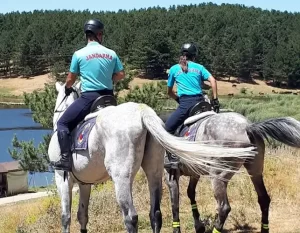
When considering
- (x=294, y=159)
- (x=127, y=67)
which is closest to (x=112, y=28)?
(x=127, y=67)

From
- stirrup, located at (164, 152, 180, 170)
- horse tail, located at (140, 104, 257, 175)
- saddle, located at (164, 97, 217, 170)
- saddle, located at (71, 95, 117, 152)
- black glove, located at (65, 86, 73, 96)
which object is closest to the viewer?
horse tail, located at (140, 104, 257, 175)

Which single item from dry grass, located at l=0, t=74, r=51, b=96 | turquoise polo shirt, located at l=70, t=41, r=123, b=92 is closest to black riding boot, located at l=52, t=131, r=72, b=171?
turquoise polo shirt, located at l=70, t=41, r=123, b=92

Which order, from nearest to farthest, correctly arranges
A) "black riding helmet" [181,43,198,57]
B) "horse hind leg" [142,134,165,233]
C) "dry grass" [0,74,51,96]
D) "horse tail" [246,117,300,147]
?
1. "horse hind leg" [142,134,165,233]
2. "horse tail" [246,117,300,147]
3. "black riding helmet" [181,43,198,57]
4. "dry grass" [0,74,51,96]

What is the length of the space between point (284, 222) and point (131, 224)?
3282 millimetres

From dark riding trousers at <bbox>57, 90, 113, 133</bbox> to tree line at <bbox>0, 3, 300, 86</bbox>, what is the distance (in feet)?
284

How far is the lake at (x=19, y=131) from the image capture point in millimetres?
32934

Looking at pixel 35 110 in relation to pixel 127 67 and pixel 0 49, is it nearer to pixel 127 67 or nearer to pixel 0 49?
pixel 127 67

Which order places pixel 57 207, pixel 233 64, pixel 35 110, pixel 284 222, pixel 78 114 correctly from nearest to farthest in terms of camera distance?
pixel 78 114
pixel 284 222
pixel 57 207
pixel 35 110
pixel 233 64

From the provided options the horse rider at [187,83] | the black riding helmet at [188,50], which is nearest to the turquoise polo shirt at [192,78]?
the horse rider at [187,83]

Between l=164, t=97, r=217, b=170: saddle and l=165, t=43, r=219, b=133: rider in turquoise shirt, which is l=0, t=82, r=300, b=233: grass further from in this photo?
l=165, t=43, r=219, b=133: rider in turquoise shirt

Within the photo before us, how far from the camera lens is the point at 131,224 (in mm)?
5730

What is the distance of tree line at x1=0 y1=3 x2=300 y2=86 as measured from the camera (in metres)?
111

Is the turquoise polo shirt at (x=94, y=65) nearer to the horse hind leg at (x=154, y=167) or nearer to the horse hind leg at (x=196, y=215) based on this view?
the horse hind leg at (x=154, y=167)

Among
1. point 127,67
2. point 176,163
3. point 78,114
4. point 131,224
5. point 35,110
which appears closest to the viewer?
point 131,224
